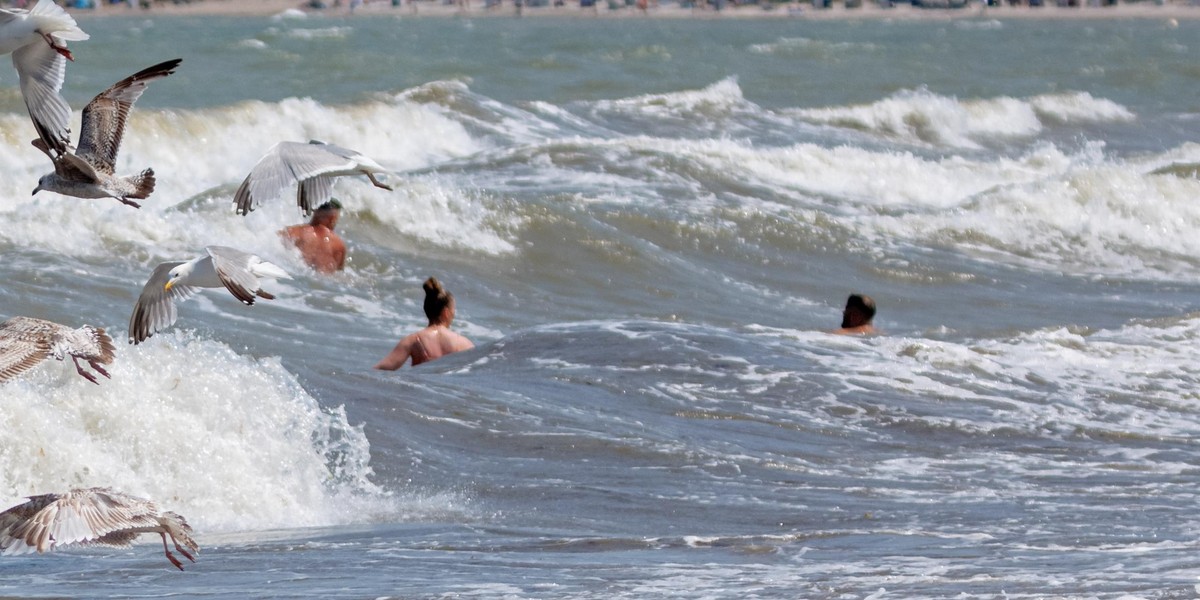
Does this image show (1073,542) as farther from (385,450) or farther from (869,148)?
(869,148)

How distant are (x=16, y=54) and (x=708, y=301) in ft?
32.7

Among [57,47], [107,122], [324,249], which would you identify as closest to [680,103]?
[324,249]

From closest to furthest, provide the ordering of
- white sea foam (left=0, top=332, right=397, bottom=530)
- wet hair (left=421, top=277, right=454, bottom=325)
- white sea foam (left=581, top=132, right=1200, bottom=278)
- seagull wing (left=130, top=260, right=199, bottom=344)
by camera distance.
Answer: seagull wing (left=130, top=260, right=199, bottom=344), white sea foam (left=0, top=332, right=397, bottom=530), wet hair (left=421, top=277, right=454, bottom=325), white sea foam (left=581, top=132, right=1200, bottom=278)

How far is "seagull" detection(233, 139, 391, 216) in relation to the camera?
580cm

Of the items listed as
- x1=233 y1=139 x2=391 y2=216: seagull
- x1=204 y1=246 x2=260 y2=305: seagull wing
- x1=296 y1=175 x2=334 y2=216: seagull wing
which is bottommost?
x1=204 y1=246 x2=260 y2=305: seagull wing

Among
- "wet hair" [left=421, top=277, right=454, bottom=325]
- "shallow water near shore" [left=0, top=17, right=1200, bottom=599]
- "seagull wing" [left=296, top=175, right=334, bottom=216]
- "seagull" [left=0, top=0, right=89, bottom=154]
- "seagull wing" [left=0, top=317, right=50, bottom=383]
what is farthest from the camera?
"wet hair" [left=421, top=277, right=454, bottom=325]

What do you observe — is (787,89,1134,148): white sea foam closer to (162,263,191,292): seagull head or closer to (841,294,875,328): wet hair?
(841,294,875,328): wet hair

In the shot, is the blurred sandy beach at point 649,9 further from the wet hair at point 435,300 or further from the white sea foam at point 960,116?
the wet hair at point 435,300

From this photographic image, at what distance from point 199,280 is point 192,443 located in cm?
292

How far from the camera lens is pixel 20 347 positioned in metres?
5.34

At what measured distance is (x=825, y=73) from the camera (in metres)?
42.2

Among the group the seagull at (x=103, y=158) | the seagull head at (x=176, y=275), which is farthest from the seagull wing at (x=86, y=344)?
the seagull at (x=103, y=158)

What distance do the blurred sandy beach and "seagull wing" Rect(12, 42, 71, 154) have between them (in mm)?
72732

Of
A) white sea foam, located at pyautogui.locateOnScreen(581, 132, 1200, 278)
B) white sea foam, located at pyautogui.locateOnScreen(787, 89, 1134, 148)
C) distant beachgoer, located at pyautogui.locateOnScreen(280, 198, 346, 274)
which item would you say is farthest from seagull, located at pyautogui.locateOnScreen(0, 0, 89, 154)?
white sea foam, located at pyautogui.locateOnScreen(787, 89, 1134, 148)
